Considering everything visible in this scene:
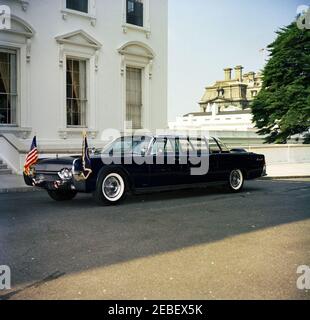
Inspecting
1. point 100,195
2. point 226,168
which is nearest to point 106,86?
point 226,168

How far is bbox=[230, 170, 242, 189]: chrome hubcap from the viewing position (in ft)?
37.2

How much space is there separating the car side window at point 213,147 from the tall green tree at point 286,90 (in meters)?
19.6

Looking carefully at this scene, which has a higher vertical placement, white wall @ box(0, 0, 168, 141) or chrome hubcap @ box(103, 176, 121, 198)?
white wall @ box(0, 0, 168, 141)

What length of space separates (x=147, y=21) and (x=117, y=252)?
50.4 ft

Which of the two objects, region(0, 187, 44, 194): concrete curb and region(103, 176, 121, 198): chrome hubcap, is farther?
region(0, 187, 44, 194): concrete curb

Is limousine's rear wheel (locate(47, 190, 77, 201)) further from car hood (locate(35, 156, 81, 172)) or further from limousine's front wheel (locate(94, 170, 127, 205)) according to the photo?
limousine's front wheel (locate(94, 170, 127, 205))

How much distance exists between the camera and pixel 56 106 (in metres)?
16.3

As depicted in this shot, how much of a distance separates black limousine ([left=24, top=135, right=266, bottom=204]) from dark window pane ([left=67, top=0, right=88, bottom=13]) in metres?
8.70

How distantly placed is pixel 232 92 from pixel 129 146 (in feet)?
203

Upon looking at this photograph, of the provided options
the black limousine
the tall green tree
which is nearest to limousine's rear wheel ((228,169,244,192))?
the black limousine

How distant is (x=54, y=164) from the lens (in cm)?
879

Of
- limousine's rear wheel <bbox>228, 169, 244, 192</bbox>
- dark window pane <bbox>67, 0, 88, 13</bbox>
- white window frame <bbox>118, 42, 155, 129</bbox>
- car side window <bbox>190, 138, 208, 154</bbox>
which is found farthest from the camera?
white window frame <bbox>118, 42, 155, 129</bbox>

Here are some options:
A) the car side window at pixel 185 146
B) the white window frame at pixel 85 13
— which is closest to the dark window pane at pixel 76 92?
the white window frame at pixel 85 13

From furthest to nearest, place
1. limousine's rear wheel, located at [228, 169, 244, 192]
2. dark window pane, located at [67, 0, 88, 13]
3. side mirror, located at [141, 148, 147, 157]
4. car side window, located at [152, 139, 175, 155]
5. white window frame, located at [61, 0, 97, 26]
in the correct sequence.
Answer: dark window pane, located at [67, 0, 88, 13] < white window frame, located at [61, 0, 97, 26] < limousine's rear wheel, located at [228, 169, 244, 192] < car side window, located at [152, 139, 175, 155] < side mirror, located at [141, 148, 147, 157]
